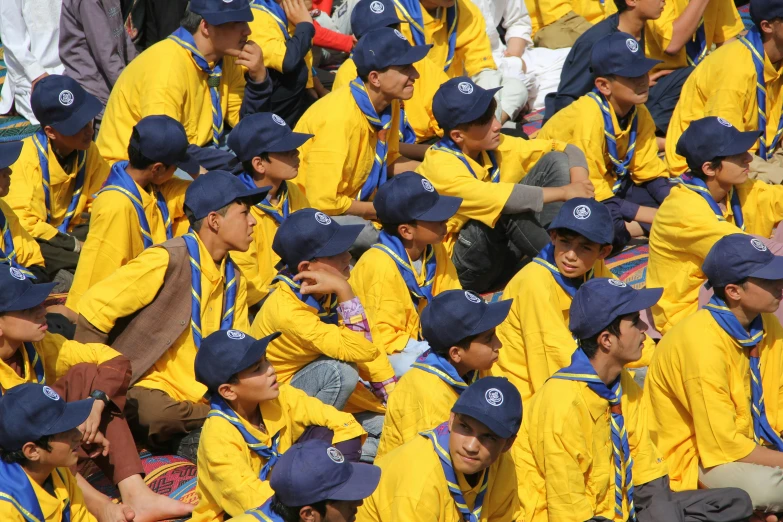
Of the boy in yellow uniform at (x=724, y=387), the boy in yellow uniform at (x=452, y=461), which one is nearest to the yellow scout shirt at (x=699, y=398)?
the boy in yellow uniform at (x=724, y=387)

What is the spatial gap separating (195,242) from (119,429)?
32.4 inches

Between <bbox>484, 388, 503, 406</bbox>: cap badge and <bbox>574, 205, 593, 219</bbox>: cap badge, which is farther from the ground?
<bbox>484, 388, 503, 406</bbox>: cap badge

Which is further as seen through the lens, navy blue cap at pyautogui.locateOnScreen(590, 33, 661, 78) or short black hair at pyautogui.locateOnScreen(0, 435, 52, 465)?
navy blue cap at pyautogui.locateOnScreen(590, 33, 661, 78)

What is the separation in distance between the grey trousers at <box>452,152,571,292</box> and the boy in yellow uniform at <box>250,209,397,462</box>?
3.44ft

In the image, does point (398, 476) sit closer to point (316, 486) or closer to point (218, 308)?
point (316, 486)

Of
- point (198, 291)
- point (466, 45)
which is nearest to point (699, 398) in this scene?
point (198, 291)

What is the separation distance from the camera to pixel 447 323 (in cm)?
465

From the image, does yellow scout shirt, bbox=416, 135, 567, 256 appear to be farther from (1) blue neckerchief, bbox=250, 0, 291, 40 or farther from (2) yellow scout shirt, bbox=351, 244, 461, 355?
(1) blue neckerchief, bbox=250, 0, 291, 40

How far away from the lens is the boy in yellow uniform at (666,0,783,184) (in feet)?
22.6

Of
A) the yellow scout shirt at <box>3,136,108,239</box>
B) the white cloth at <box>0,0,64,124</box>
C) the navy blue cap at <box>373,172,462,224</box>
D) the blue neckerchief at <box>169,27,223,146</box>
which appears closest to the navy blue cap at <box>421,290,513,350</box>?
the navy blue cap at <box>373,172,462,224</box>

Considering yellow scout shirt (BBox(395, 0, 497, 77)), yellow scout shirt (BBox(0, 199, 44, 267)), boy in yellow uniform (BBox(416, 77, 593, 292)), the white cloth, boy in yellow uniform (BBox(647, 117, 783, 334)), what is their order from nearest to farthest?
yellow scout shirt (BBox(0, 199, 44, 267)), boy in yellow uniform (BBox(647, 117, 783, 334)), boy in yellow uniform (BBox(416, 77, 593, 292)), yellow scout shirt (BBox(395, 0, 497, 77)), the white cloth

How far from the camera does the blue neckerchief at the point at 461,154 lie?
618cm

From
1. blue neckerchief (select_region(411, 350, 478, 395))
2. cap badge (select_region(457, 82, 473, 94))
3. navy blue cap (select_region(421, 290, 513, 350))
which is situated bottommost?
blue neckerchief (select_region(411, 350, 478, 395))

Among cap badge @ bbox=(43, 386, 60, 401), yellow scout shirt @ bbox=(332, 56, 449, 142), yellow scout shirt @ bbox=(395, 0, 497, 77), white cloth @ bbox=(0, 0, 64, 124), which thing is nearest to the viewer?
cap badge @ bbox=(43, 386, 60, 401)
